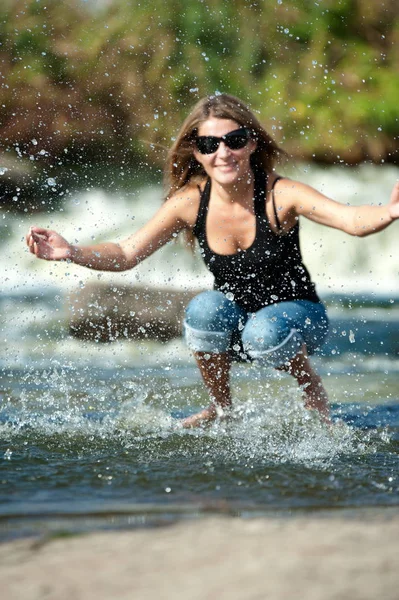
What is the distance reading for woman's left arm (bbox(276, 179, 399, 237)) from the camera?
134 inches

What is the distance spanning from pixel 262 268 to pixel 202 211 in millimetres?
355

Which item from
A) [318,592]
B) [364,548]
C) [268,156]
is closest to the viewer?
[318,592]

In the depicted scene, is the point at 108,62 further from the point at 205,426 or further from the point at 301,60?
the point at 205,426

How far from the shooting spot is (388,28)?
1236cm

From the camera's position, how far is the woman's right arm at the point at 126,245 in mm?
3652

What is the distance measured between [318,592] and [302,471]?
116cm

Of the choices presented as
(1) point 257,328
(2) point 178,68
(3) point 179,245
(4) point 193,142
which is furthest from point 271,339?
(2) point 178,68

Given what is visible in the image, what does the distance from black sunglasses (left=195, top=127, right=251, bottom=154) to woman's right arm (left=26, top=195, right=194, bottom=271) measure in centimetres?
26

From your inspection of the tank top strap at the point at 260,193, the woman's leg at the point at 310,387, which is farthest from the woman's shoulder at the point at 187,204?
the woman's leg at the point at 310,387

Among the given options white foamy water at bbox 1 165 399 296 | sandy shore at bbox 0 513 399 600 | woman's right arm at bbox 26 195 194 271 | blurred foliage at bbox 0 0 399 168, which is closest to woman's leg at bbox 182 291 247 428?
woman's right arm at bbox 26 195 194 271

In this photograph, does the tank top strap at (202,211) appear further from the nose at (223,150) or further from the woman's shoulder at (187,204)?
the nose at (223,150)

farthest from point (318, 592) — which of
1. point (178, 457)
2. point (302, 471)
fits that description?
point (178, 457)

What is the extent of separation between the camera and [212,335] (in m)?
3.77

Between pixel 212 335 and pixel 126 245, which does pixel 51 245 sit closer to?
pixel 126 245
